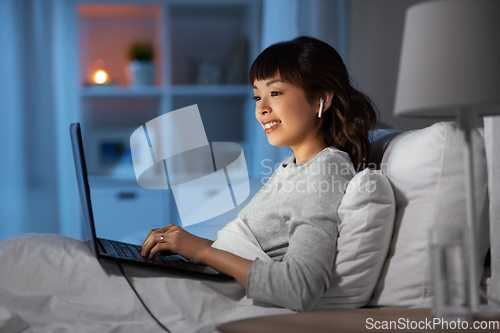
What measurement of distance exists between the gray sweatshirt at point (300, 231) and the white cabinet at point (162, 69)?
1628 mm

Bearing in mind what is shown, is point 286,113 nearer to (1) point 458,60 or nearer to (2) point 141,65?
(1) point 458,60

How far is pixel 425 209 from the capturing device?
82cm

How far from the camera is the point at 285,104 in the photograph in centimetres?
110

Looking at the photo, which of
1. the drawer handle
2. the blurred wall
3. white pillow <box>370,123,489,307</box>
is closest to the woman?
white pillow <box>370,123,489,307</box>

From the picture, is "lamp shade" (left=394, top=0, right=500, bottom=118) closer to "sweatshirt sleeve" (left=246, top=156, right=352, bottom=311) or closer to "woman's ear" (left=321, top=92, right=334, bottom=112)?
"sweatshirt sleeve" (left=246, top=156, right=352, bottom=311)

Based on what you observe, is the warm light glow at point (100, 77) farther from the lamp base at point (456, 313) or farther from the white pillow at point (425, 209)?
the lamp base at point (456, 313)

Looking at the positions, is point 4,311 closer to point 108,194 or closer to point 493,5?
point 493,5

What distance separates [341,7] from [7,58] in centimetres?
195

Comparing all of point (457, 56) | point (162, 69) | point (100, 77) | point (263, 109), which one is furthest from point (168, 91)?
point (457, 56)

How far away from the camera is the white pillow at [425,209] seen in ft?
2.64

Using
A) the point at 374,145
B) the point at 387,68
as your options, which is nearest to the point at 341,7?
the point at 387,68

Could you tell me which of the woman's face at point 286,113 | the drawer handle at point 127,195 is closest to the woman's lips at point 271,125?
the woman's face at point 286,113

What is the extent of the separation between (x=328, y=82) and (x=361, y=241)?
454mm

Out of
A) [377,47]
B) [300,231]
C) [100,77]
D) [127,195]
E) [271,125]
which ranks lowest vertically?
[127,195]
